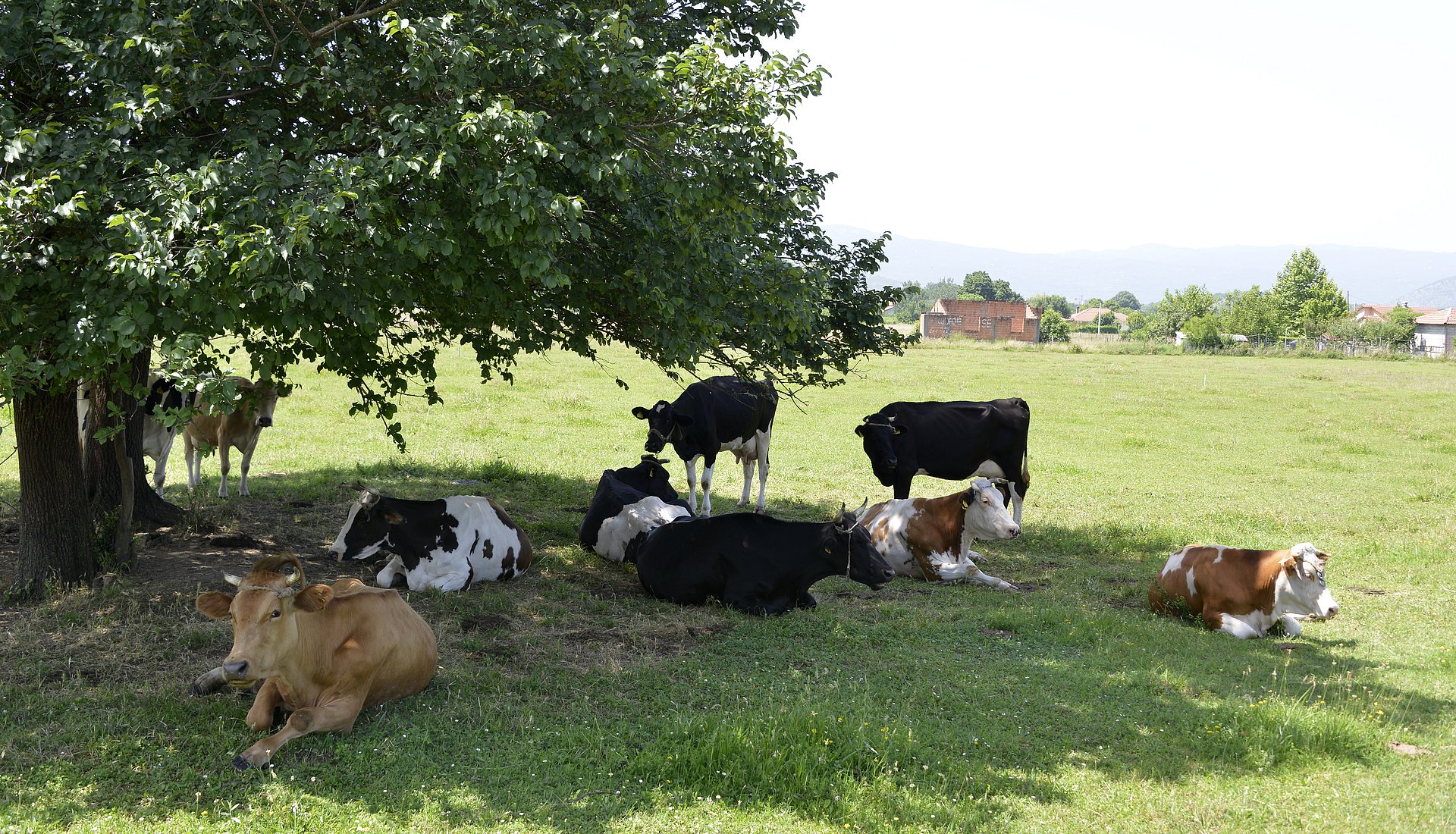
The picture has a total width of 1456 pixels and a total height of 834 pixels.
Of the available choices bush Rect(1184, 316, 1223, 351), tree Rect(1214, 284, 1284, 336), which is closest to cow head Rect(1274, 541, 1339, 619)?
bush Rect(1184, 316, 1223, 351)

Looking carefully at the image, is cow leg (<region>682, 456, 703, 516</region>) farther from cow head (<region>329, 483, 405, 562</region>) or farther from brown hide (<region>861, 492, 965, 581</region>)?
cow head (<region>329, 483, 405, 562</region>)

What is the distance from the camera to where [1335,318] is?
99.2 meters

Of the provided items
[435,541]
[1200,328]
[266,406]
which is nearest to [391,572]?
[435,541]

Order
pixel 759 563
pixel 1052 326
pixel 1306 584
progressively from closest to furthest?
pixel 1306 584 → pixel 759 563 → pixel 1052 326

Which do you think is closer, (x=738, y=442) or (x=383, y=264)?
(x=383, y=264)

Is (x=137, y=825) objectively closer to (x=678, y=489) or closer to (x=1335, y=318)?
(x=678, y=489)

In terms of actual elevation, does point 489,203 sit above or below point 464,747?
above

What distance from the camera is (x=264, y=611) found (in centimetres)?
572

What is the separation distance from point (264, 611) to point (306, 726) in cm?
72

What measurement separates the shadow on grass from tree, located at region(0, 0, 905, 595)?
2049 mm

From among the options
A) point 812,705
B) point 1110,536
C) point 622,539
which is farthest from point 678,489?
point 812,705

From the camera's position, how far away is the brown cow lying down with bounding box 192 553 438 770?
18.6ft

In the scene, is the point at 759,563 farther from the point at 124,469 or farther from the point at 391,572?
the point at 124,469

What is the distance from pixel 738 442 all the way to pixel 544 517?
3.02 meters
